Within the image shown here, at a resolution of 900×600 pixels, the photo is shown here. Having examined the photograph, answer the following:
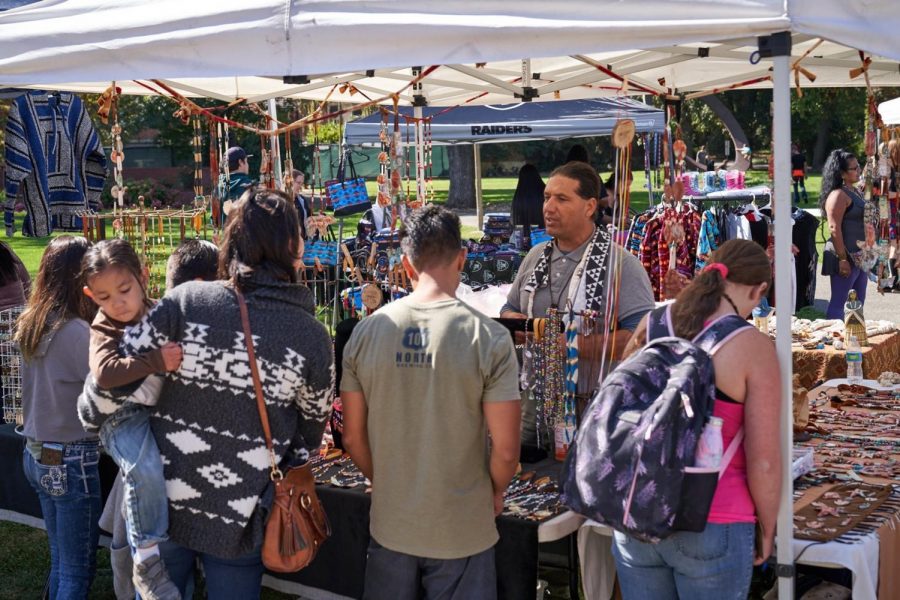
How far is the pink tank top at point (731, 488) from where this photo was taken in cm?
247

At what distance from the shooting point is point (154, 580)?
261cm

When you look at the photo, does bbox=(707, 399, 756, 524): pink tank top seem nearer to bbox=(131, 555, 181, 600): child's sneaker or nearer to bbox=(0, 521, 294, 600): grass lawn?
bbox=(131, 555, 181, 600): child's sneaker

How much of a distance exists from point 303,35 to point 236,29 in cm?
21

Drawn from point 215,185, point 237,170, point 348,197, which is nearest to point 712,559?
point 348,197

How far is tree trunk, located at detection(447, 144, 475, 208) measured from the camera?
78.1 ft

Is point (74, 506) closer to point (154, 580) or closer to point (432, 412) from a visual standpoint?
point (154, 580)

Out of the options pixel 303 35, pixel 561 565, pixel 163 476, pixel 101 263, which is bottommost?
pixel 561 565

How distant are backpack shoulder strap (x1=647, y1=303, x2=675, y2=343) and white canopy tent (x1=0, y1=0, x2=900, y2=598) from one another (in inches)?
13.6

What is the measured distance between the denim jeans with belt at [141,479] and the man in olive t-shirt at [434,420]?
52 centimetres

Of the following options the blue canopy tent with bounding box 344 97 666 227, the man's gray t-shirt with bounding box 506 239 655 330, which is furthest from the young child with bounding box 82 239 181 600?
the blue canopy tent with bounding box 344 97 666 227

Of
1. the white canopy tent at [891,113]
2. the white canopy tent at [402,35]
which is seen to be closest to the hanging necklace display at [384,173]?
the white canopy tent at [402,35]

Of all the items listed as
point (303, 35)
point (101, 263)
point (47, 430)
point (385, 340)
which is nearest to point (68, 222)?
point (47, 430)

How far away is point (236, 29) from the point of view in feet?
9.53

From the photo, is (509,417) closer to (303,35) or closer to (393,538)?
(393,538)
